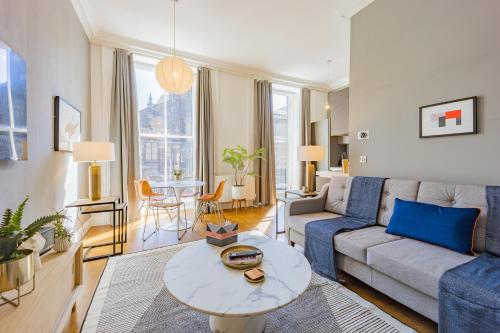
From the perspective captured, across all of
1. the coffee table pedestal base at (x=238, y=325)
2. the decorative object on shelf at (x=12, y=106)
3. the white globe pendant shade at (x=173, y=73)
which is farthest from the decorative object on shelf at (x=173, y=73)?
the coffee table pedestal base at (x=238, y=325)

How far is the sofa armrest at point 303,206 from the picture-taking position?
279 centimetres

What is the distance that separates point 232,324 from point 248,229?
2.33 meters

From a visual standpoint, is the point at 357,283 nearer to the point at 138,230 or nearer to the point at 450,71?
the point at 450,71

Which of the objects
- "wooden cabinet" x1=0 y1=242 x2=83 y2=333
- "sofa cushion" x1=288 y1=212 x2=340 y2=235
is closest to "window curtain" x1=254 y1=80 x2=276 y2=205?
"sofa cushion" x1=288 y1=212 x2=340 y2=235

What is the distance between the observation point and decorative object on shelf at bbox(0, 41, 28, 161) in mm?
1423

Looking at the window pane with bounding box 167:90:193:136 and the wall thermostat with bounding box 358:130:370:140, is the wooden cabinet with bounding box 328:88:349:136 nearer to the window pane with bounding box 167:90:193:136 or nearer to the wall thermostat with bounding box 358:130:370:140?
the wall thermostat with bounding box 358:130:370:140

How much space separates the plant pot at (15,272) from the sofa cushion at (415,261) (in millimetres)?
2141

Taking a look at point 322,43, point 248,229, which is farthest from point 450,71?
point 248,229

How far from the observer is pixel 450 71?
2227 mm

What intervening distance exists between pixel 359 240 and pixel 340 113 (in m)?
3.86

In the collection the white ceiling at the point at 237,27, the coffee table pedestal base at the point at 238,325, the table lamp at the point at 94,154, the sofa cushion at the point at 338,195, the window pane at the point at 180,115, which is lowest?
the coffee table pedestal base at the point at 238,325

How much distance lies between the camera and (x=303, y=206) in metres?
2.82

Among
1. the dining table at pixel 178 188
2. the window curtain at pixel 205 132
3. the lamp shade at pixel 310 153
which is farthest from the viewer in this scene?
the window curtain at pixel 205 132

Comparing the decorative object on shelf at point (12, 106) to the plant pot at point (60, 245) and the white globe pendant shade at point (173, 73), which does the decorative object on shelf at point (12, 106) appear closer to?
the plant pot at point (60, 245)
